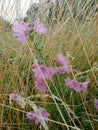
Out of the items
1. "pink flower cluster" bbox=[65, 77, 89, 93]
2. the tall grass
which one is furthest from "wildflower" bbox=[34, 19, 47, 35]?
"pink flower cluster" bbox=[65, 77, 89, 93]

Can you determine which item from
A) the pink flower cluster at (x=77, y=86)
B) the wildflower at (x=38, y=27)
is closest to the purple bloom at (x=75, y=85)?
the pink flower cluster at (x=77, y=86)

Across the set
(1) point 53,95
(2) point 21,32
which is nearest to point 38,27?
(2) point 21,32

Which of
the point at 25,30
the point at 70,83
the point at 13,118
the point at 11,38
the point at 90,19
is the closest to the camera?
the point at 25,30

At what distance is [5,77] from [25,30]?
0.44m

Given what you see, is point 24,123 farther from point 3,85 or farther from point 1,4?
point 1,4

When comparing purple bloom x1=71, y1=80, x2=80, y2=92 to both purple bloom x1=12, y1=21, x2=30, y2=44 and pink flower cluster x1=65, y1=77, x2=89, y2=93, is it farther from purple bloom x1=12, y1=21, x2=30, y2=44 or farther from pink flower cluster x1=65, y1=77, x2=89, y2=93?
purple bloom x1=12, y1=21, x2=30, y2=44

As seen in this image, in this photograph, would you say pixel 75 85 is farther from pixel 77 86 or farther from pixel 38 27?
pixel 38 27

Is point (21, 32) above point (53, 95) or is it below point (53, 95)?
above

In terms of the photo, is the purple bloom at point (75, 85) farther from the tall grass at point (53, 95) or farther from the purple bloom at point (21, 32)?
the purple bloom at point (21, 32)

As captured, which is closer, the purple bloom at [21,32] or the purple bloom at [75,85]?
the purple bloom at [21,32]

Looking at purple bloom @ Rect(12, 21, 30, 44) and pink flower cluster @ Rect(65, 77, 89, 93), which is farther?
pink flower cluster @ Rect(65, 77, 89, 93)

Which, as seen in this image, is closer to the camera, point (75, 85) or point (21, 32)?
point (21, 32)

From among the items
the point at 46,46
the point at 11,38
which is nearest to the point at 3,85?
the point at 46,46

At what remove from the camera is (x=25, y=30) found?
0.82 meters
